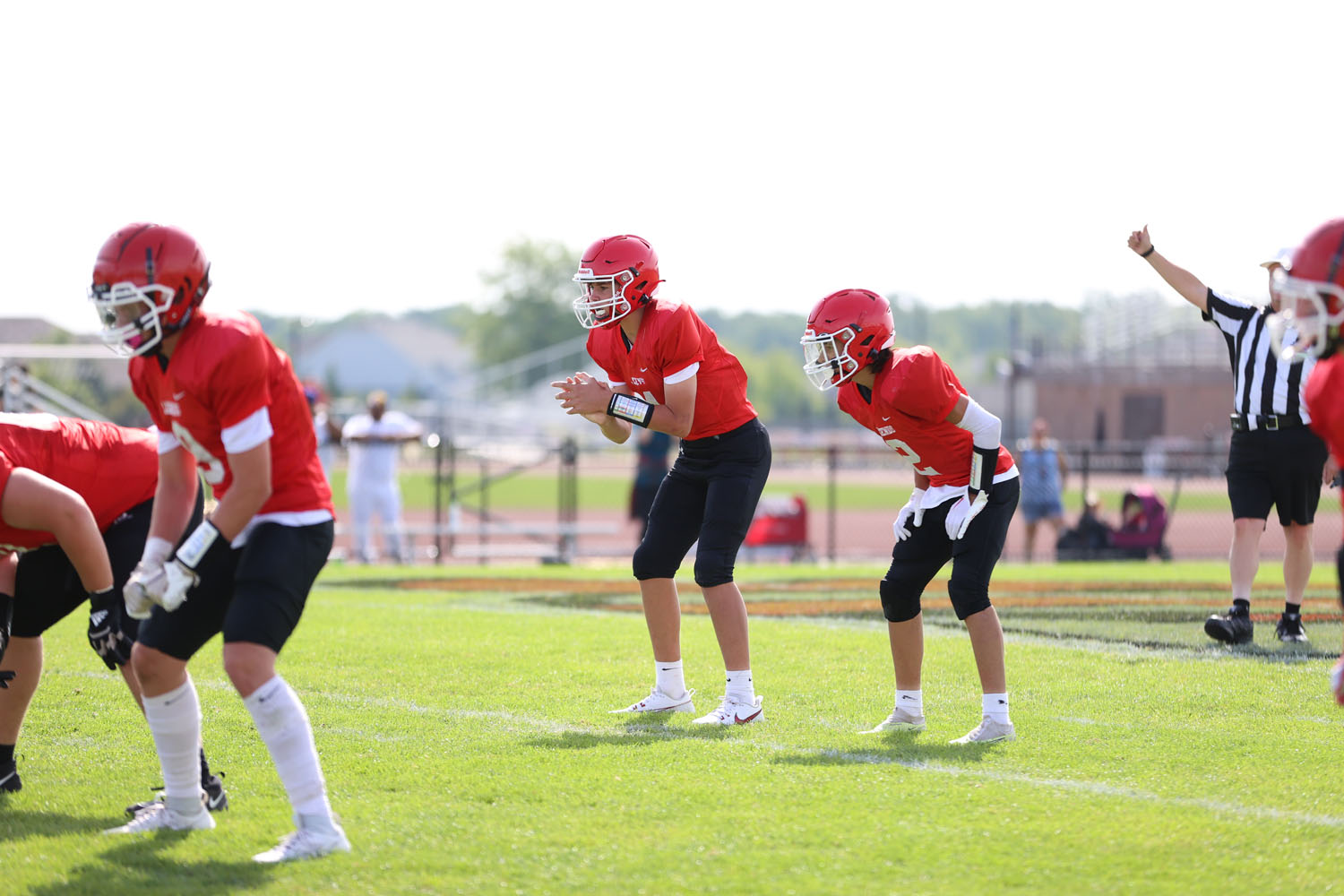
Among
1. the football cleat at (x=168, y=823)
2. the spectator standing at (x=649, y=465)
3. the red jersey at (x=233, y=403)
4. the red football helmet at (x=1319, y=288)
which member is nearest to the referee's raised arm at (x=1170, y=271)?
the red football helmet at (x=1319, y=288)

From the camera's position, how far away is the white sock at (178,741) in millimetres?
4359

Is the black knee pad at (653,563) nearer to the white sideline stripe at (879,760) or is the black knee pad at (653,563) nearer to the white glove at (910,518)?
the white sideline stripe at (879,760)

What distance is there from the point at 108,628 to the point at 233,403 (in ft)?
3.90

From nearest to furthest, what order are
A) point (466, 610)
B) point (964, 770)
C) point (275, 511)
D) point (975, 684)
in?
point (275, 511), point (964, 770), point (975, 684), point (466, 610)

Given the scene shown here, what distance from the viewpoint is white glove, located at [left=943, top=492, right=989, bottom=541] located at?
5.74 m

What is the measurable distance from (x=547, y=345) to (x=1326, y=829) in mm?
109363

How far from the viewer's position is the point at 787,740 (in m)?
5.73

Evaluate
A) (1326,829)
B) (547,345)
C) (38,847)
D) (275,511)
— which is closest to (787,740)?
(1326,829)

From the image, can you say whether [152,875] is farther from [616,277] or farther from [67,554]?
[616,277]

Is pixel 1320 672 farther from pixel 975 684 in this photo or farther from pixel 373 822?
pixel 373 822

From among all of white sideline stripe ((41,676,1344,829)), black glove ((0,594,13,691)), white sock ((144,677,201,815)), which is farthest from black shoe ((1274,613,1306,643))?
black glove ((0,594,13,691))

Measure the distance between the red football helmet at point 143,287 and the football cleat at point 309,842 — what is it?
1.55 meters

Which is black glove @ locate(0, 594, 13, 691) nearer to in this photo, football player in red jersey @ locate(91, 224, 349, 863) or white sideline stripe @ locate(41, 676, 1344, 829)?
football player in red jersey @ locate(91, 224, 349, 863)

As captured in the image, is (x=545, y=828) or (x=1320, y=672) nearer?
(x=545, y=828)
